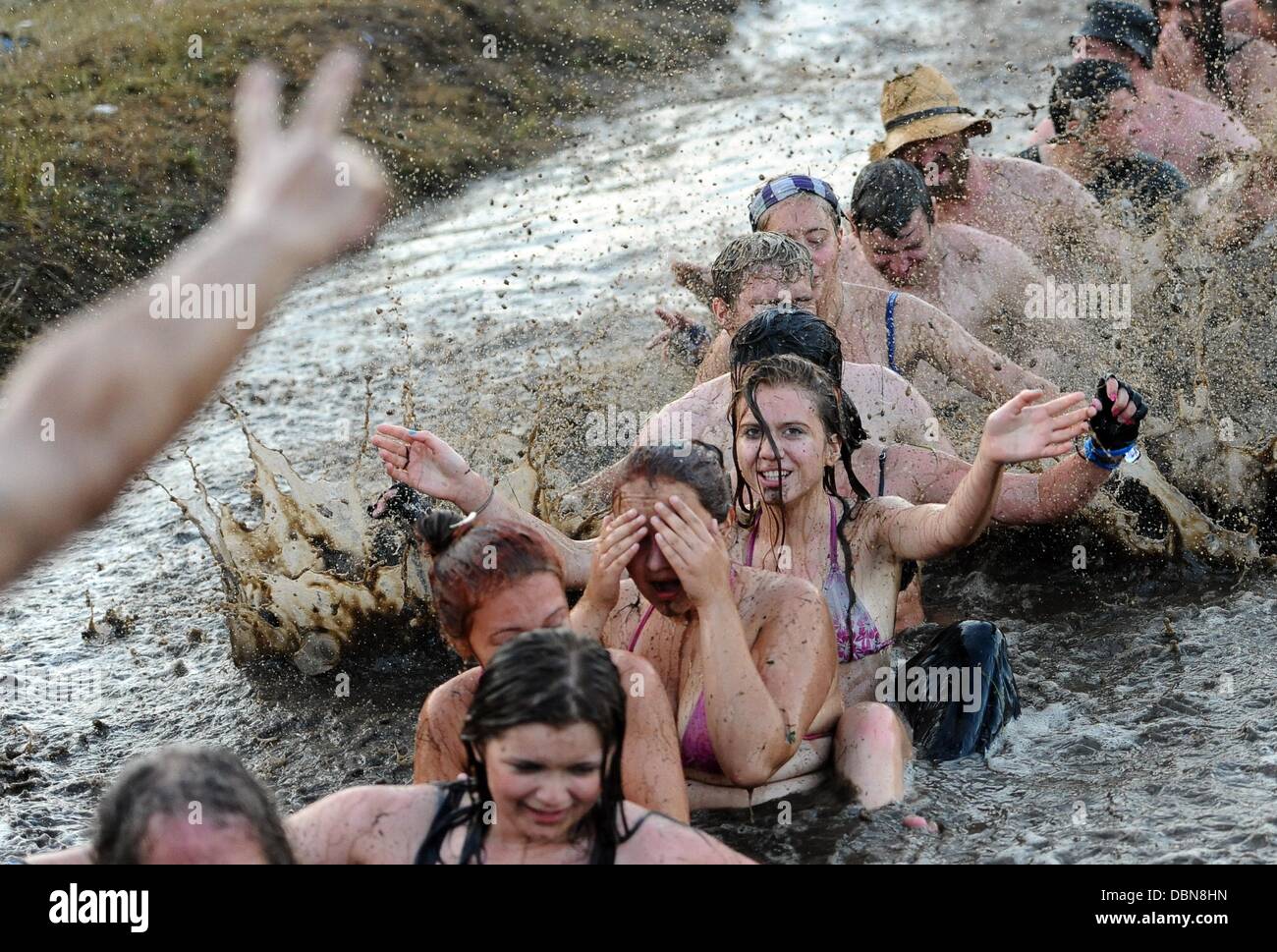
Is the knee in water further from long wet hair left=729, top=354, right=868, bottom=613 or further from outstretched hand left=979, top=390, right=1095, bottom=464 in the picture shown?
outstretched hand left=979, top=390, right=1095, bottom=464

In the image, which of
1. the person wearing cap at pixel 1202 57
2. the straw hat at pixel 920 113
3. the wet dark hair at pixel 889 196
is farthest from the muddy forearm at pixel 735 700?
the person wearing cap at pixel 1202 57

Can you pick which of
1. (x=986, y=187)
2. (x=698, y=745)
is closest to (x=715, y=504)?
(x=698, y=745)

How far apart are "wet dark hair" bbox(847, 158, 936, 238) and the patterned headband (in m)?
0.19

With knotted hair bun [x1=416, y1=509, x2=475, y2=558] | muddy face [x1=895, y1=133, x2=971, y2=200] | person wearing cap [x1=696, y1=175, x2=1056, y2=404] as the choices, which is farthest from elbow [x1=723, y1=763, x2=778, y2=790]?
muddy face [x1=895, y1=133, x2=971, y2=200]

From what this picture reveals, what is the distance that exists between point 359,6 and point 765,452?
30.6 feet

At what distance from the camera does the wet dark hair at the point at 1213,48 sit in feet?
32.6

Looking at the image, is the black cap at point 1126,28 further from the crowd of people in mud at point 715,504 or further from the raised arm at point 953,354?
the raised arm at point 953,354

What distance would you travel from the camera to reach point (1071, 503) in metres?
5.08

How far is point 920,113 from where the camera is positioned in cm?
793

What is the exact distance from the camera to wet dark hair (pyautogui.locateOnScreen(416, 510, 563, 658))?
3.81 metres

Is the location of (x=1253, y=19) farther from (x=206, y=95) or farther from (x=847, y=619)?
(x=847, y=619)

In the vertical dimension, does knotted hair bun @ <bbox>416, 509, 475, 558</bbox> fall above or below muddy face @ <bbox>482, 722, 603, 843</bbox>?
above
